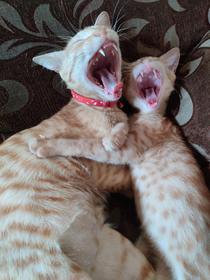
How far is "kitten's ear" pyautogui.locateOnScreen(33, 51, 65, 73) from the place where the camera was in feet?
3.92

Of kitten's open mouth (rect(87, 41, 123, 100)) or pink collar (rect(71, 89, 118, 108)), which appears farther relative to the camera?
pink collar (rect(71, 89, 118, 108))

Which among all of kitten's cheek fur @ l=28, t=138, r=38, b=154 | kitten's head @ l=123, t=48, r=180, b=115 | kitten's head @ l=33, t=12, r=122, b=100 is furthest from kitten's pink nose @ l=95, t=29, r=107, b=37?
kitten's cheek fur @ l=28, t=138, r=38, b=154

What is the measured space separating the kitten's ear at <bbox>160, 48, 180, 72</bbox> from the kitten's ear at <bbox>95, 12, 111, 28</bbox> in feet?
1.48

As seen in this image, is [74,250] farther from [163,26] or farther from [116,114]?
[163,26]

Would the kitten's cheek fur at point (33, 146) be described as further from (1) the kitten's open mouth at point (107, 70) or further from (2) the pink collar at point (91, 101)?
(1) the kitten's open mouth at point (107, 70)

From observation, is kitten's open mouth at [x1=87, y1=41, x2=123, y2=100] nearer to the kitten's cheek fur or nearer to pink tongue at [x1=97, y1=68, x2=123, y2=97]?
pink tongue at [x1=97, y1=68, x2=123, y2=97]

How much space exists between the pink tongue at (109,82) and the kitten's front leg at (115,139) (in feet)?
0.74

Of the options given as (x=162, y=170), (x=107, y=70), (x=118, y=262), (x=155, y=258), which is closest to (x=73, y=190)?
(x=118, y=262)

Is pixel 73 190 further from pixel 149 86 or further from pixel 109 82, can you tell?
pixel 149 86

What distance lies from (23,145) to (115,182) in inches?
25.8

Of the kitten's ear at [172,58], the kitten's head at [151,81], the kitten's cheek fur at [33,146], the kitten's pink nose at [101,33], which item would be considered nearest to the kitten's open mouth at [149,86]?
the kitten's head at [151,81]

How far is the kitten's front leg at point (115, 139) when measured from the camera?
1165 millimetres

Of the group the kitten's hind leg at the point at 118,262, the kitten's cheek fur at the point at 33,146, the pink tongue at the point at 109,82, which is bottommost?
the kitten's hind leg at the point at 118,262

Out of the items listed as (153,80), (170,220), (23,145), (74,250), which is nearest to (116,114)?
(153,80)
